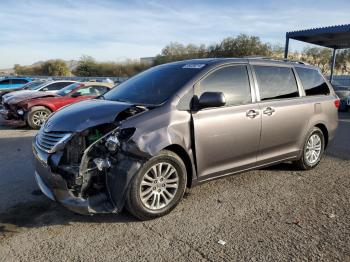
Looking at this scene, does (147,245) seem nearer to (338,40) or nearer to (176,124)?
(176,124)

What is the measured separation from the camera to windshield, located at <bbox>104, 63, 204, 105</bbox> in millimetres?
4172

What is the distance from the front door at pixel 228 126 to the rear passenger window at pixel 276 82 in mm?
271

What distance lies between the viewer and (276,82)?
5074 mm

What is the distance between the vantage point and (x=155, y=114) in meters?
3.78

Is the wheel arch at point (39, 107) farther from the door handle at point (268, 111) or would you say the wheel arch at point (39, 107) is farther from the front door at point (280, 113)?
the door handle at point (268, 111)

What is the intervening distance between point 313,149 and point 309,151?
14 cm

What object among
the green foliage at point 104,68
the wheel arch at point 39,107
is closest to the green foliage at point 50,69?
the green foliage at point 104,68

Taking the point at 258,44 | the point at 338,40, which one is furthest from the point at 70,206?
the point at 258,44

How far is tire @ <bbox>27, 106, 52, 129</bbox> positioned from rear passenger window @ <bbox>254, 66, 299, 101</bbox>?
7.53m

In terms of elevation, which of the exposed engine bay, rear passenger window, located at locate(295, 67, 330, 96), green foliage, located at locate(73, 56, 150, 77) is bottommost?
green foliage, located at locate(73, 56, 150, 77)

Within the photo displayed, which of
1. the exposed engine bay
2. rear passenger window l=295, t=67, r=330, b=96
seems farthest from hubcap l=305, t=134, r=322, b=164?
the exposed engine bay

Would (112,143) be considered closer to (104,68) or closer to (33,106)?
(33,106)

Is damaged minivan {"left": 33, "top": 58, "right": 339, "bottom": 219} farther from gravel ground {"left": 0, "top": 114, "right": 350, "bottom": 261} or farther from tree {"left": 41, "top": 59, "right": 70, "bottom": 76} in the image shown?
tree {"left": 41, "top": 59, "right": 70, "bottom": 76}

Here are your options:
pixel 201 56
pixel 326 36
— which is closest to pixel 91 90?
pixel 326 36
